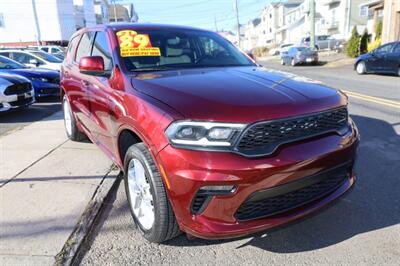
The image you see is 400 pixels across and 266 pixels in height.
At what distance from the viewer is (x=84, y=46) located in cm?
498

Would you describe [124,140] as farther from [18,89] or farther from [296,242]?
[18,89]

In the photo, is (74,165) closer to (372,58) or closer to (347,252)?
(347,252)

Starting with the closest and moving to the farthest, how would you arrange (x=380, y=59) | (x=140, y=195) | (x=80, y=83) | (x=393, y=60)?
(x=140, y=195)
(x=80, y=83)
(x=393, y=60)
(x=380, y=59)

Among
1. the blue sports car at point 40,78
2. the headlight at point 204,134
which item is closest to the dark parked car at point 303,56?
the blue sports car at point 40,78

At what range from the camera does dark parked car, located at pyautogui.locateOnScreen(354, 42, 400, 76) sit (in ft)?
48.8

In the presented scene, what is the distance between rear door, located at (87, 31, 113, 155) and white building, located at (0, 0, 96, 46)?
38.7 metres

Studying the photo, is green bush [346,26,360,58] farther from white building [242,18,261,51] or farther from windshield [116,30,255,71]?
white building [242,18,261,51]

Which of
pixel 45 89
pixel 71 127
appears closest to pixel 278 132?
pixel 71 127

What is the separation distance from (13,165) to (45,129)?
92.3 inches

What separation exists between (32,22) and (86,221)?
4135cm

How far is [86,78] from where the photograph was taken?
439 centimetres

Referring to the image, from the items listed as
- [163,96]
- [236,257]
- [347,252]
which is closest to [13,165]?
[163,96]

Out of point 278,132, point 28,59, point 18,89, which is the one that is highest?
point 28,59

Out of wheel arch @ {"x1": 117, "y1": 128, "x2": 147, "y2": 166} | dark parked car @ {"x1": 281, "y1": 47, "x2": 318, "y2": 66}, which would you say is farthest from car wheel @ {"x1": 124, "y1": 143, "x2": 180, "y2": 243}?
dark parked car @ {"x1": 281, "y1": 47, "x2": 318, "y2": 66}
